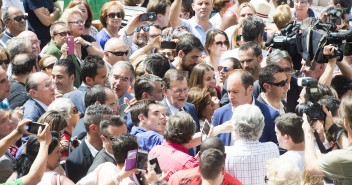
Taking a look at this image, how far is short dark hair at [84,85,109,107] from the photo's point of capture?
392 inches

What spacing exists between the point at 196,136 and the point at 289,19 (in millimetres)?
4831

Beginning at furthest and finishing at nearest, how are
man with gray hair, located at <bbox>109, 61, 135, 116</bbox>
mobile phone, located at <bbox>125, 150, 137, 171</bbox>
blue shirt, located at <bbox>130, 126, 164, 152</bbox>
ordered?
man with gray hair, located at <bbox>109, 61, 135, 116</bbox> → blue shirt, located at <bbox>130, 126, 164, 152</bbox> → mobile phone, located at <bbox>125, 150, 137, 171</bbox>

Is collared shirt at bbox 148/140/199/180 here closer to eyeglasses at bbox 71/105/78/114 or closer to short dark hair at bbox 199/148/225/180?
short dark hair at bbox 199/148/225/180

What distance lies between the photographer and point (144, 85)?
1025 centimetres

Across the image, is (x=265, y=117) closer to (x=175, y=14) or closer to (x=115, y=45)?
(x=115, y=45)

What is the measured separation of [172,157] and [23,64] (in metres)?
3.31

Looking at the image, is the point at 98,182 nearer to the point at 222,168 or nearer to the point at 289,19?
the point at 222,168

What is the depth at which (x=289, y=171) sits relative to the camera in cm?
768

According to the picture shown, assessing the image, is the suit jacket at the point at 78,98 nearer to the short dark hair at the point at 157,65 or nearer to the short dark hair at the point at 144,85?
the short dark hair at the point at 144,85

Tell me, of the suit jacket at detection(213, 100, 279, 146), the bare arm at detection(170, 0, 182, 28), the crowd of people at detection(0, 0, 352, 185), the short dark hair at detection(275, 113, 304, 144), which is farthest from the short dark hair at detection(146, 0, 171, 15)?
the short dark hair at detection(275, 113, 304, 144)

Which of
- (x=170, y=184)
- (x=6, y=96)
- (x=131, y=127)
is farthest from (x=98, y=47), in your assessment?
(x=170, y=184)

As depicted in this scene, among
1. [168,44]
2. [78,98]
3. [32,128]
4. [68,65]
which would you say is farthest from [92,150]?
[168,44]

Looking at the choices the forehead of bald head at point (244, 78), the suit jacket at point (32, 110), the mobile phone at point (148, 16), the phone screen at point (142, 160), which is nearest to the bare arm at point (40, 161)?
the phone screen at point (142, 160)

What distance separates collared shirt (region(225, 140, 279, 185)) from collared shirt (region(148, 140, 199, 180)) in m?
0.31
